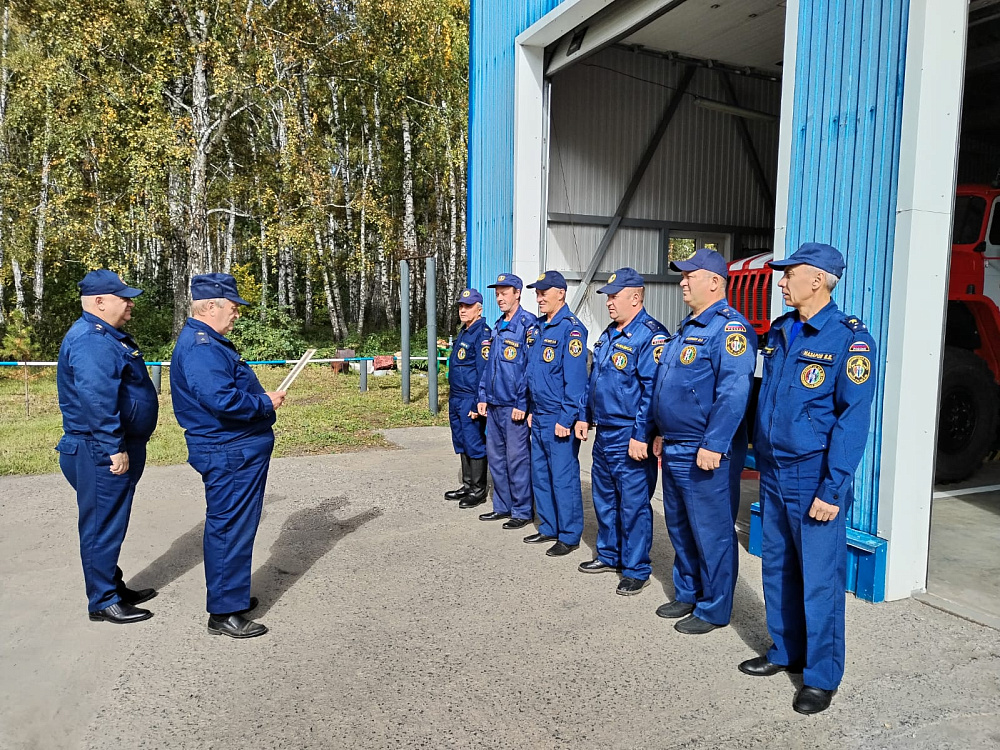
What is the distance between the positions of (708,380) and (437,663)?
1887 millimetres

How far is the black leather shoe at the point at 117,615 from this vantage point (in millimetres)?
3762

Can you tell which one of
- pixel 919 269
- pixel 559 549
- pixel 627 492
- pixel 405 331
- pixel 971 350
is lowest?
pixel 559 549

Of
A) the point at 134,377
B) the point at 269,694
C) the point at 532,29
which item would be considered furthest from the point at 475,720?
the point at 532,29

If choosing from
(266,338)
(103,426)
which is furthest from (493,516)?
(266,338)

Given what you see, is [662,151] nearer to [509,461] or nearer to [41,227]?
[509,461]

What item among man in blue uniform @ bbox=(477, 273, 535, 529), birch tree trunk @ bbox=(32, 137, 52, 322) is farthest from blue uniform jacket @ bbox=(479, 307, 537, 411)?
birch tree trunk @ bbox=(32, 137, 52, 322)

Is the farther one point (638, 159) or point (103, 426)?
point (638, 159)

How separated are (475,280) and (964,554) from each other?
6564mm

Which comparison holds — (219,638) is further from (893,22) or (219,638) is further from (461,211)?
(461,211)

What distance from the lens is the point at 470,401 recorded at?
6.15 m

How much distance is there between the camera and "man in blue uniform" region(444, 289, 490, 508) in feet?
20.1

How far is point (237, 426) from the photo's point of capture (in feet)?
11.6

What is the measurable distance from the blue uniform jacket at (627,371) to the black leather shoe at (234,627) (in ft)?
7.29

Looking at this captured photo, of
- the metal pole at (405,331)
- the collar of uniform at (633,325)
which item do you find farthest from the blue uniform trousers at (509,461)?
the metal pole at (405,331)
